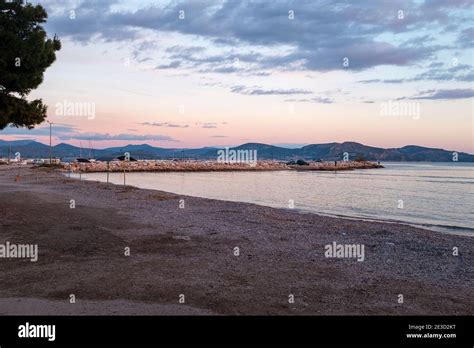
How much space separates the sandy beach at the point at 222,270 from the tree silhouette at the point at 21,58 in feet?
12.8

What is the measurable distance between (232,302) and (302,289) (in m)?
1.63

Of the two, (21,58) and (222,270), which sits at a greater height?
(21,58)

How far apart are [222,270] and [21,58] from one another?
36.5ft

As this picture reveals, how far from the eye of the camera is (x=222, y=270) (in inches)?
385

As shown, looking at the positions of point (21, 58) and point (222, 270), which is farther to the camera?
point (21, 58)

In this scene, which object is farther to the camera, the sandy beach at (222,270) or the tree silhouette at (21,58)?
the tree silhouette at (21,58)

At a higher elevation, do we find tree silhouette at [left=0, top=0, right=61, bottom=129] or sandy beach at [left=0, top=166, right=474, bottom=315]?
tree silhouette at [left=0, top=0, right=61, bottom=129]

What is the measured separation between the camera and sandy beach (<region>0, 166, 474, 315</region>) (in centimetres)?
740

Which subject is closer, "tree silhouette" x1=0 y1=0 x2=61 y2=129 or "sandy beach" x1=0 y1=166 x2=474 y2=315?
"sandy beach" x1=0 y1=166 x2=474 y2=315

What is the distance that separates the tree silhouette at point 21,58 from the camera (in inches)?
620

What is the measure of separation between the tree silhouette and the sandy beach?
3913 mm

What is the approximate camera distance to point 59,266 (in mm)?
9805

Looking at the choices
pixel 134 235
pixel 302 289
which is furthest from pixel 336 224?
pixel 302 289

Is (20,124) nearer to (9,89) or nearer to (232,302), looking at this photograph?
(9,89)
